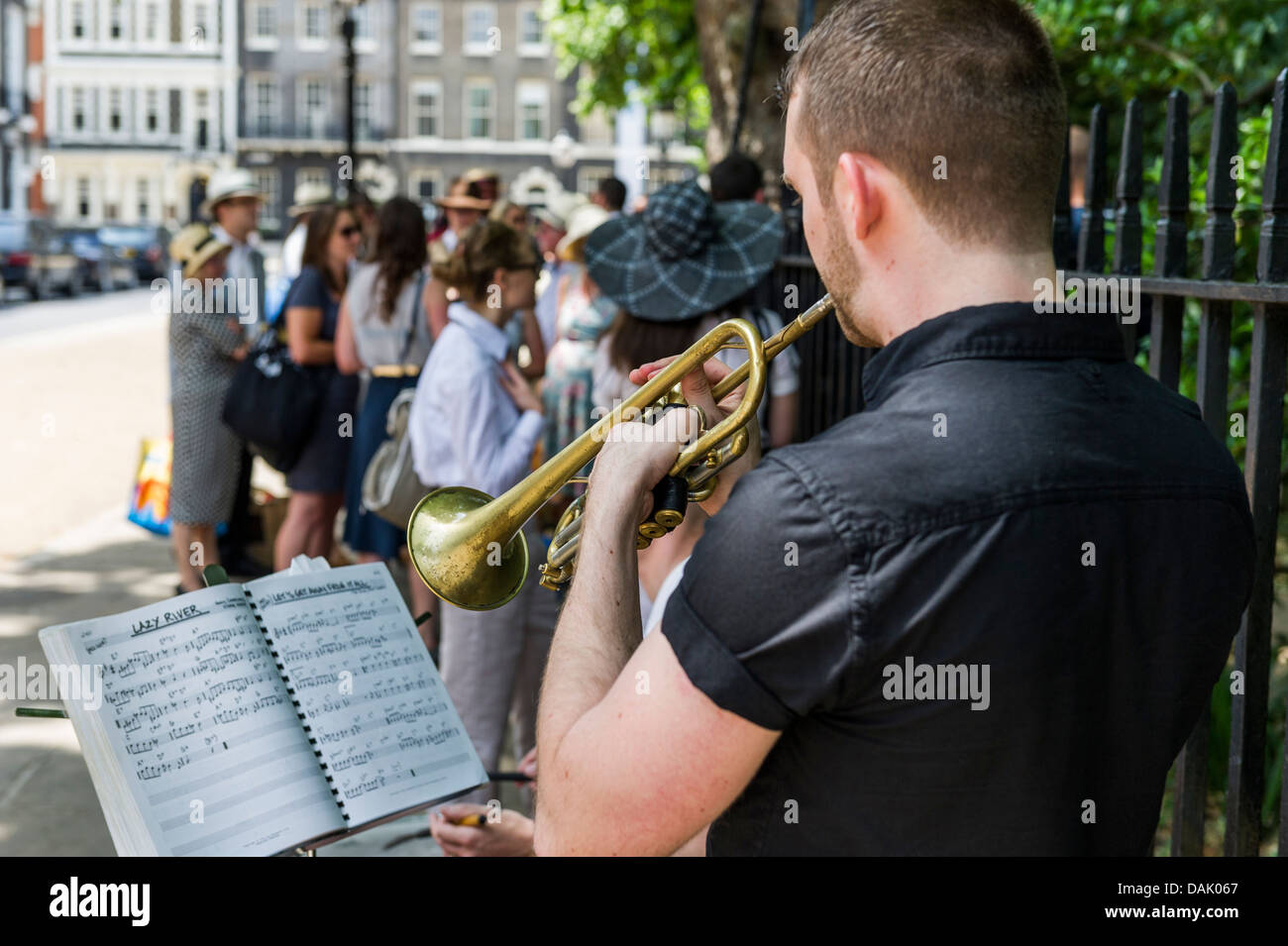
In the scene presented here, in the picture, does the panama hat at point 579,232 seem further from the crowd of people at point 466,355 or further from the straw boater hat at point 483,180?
the straw boater hat at point 483,180

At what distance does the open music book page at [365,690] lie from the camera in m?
2.11

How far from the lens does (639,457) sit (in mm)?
1682

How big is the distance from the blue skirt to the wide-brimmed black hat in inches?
71.2

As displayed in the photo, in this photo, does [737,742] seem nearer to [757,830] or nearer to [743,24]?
[757,830]

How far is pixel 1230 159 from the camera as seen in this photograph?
2283 millimetres

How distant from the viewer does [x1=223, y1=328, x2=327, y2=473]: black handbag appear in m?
6.03

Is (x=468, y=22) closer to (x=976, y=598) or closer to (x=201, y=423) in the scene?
(x=201, y=423)

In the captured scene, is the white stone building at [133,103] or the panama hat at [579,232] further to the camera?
the white stone building at [133,103]

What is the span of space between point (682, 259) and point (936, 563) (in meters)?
2.89

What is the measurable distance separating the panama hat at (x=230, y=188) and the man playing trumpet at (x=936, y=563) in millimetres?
6065

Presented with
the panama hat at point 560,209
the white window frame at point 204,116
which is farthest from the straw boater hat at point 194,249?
the white window frame at point 204,116

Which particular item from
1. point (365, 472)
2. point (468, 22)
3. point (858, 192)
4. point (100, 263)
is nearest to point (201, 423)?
point (365, 472)

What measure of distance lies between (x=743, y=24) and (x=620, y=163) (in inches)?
1954

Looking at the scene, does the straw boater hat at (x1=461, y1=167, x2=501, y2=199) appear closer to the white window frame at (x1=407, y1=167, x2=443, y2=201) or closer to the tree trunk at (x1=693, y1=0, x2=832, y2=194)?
the tree trunk at (x1=693, y1=0, x2=832, y2=194)
